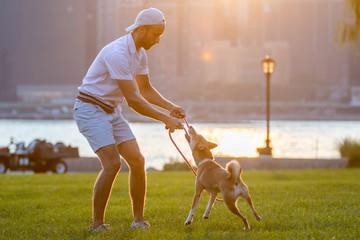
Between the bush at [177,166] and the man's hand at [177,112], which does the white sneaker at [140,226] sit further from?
the bush at [177,166]

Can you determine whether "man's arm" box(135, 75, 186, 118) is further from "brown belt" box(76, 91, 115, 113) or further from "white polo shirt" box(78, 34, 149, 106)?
"brown belt" box(76, 91, 115, 113)

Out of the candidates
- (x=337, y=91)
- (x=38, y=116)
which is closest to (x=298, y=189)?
(x=38, y=116)

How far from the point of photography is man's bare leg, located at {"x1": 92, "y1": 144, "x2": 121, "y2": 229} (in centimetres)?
554

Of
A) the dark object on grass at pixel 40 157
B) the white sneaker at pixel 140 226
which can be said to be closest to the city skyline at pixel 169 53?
the dark object on grass at pixel 40 157

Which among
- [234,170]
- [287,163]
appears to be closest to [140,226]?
[234,170]

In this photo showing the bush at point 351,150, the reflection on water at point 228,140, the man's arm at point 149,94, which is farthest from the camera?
the reflection on water at point 228,140

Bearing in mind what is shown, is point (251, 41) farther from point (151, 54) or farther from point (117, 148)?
point (117, 148)

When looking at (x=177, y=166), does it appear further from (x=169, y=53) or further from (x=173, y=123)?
(x=169, y=53)

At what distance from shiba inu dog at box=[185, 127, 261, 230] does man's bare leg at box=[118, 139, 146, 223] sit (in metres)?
0.50

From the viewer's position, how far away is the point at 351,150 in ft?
70.6

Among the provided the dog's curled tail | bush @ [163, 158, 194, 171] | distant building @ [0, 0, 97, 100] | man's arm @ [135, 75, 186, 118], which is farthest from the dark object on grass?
distant building @ [0, 0, 97, 100]

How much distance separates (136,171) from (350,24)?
12.0 metres

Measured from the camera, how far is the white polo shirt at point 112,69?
5.38 metres

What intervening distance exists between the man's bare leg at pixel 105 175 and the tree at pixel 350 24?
11315 millimetres
